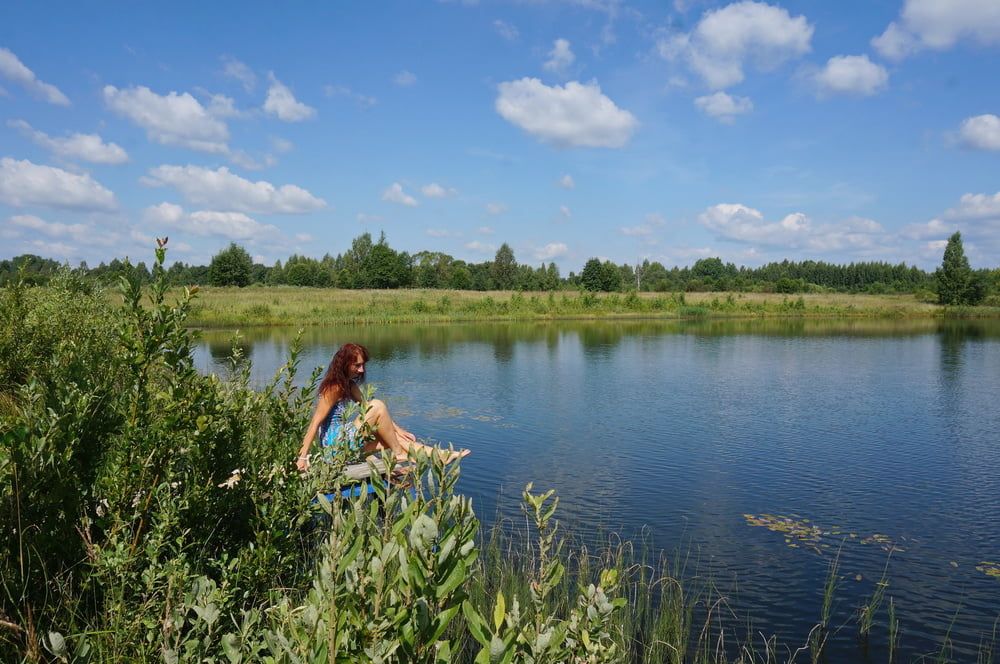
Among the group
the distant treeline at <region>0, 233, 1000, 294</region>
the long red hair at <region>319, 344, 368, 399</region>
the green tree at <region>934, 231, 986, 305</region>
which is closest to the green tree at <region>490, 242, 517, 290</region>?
the distant treeline at <region>0, 233, 1000, 294</region>

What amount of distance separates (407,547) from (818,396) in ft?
70.2

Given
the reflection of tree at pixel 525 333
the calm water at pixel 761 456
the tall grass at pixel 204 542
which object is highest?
the tall grass at pixel 204 542

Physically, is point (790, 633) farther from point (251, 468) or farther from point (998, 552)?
point (251, 468)

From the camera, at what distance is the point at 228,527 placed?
13.5 ft

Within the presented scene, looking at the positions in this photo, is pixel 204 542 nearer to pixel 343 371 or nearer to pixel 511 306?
pixel 343 371

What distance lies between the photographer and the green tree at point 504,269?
339 feet

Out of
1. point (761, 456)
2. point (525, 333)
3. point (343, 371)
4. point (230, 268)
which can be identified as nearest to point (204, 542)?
point (343, 371)

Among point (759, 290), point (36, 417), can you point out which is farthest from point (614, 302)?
point (36, 417)

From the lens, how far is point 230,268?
230 feet

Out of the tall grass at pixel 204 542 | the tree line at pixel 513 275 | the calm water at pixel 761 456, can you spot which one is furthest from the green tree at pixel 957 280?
the tall grass at pixel 204 542

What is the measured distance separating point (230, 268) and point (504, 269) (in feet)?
144

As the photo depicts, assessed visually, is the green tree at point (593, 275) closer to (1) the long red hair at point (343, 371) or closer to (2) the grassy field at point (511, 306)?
(2) the grassy field at point (511, 306)

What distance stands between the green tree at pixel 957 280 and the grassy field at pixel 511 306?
224 cm

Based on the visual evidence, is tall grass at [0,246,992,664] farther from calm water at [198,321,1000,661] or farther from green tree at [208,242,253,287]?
→ green tree at [208,242,253,287]
